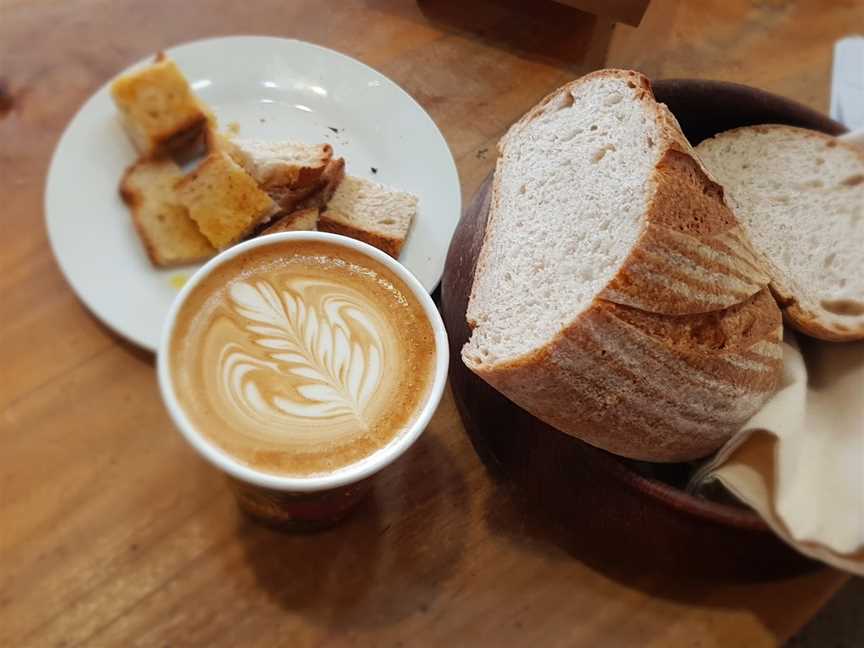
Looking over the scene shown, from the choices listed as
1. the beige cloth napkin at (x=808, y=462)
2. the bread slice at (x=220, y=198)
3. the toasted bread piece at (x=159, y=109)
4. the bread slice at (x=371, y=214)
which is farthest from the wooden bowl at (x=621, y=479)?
the toasted bread piece at (x=159, y=109)

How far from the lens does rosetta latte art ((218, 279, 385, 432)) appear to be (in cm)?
59

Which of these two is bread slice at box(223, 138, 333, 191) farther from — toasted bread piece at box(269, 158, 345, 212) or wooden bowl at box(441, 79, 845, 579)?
wooden bowl at box(441, 79, 845, 579)

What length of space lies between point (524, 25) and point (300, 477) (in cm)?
87

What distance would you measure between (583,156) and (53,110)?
698 millimetres

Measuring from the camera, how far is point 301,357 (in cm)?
61

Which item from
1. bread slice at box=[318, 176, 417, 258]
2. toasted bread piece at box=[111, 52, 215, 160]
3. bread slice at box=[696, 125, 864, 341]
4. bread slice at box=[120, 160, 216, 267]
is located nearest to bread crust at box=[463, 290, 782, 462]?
bread slice at box=[696, 125, 864, 341]

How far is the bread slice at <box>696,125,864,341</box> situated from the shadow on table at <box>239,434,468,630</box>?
15.3 inches

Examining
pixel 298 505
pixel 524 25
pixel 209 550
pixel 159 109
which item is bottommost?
pixel 209 550

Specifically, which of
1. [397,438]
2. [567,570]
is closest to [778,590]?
[567,570]

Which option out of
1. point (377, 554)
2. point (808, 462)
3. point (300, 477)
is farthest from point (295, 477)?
point (808, 462)

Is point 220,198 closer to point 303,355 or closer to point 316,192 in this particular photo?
point 316,192

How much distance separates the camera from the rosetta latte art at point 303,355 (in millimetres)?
590

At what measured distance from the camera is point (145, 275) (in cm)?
86

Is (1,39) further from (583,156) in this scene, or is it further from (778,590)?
(778,590)
